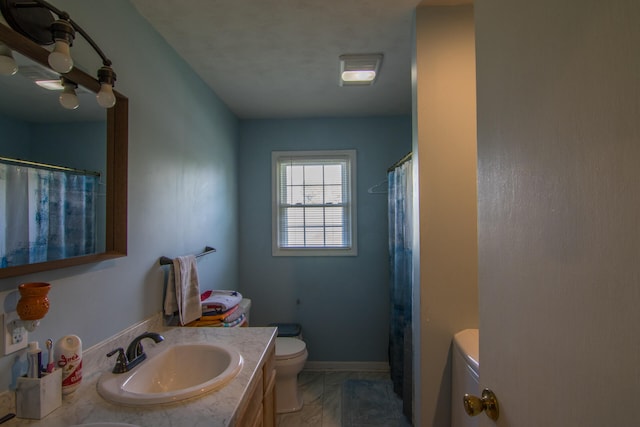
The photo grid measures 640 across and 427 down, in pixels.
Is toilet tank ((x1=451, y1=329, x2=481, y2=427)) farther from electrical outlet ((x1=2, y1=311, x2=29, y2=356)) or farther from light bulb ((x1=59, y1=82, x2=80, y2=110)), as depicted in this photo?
light bulb ((x1=59, y1=82, x2=80, y2=110))

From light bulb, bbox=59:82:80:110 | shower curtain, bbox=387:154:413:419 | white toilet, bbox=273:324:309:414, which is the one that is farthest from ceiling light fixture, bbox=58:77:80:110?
white toilet, bbox=273:324:309:414

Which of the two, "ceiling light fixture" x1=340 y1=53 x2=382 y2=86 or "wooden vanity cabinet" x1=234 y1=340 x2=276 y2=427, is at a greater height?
"ceiling light fixture" x1=340 y1=53 x2=382 y2=86

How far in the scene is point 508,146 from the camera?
0.66 meters

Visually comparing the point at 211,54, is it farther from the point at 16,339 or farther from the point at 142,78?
the point at 16,339

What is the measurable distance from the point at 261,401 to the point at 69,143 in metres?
1.26

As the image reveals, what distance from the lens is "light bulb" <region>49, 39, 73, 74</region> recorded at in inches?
34.9

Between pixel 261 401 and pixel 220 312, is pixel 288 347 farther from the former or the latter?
pixel 261 401

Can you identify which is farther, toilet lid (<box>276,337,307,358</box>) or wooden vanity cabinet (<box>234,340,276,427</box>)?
toilet lid (<box>276,337,307,358</box>)

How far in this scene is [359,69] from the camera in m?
2.04

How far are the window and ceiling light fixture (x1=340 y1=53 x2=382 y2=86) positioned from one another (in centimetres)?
90

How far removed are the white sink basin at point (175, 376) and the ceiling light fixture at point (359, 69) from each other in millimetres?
1739

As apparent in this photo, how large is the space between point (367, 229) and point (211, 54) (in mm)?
1928

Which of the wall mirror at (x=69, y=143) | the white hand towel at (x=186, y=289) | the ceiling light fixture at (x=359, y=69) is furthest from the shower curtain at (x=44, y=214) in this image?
the ceiling light fixture at (x=359, y=69)

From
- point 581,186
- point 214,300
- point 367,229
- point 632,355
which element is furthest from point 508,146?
point 367,229
